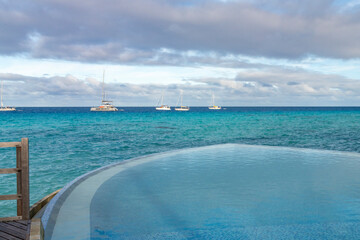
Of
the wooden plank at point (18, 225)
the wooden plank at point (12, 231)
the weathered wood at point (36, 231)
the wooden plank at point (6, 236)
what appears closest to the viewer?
the weathered wood at point (36, 231)

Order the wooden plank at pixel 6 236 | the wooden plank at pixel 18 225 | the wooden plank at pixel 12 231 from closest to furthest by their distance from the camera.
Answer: the wooden plank at pixel 6 236 < the wooden plank at pixel 12 231 < the wooden plank at pixel 18 225

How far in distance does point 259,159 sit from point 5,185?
26.5 feet

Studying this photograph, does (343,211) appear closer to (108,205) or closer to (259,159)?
(108,205)

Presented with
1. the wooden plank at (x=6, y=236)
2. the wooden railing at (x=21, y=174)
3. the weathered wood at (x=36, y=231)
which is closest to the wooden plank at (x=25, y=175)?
the wooden railing at (x=21, y=174)

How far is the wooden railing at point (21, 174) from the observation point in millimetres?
3654

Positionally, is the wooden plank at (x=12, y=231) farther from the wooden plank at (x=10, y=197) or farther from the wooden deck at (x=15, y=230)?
the wooden plank at (x=10, y=197)

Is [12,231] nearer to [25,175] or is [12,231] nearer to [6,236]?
[6,236]

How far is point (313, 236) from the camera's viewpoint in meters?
3.26

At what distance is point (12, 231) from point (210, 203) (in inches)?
101

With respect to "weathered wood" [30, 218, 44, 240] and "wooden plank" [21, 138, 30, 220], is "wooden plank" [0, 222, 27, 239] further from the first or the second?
"weathered wood" [30, 218, 44, 240]

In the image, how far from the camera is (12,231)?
136 inches

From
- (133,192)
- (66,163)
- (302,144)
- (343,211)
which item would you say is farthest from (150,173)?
(302,144)

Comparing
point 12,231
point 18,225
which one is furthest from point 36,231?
point 18,225

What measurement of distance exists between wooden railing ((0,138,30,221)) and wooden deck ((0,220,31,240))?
9 centimetres
